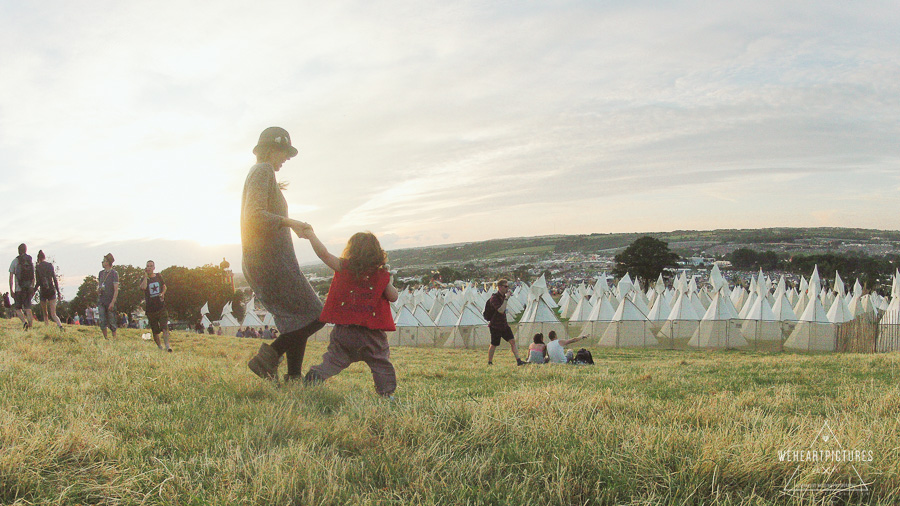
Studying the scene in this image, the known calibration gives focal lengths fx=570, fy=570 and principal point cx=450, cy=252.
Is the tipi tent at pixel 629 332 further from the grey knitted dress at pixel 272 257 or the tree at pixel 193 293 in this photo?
the tree at pixel 193 293

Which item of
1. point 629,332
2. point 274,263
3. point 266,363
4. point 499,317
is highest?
point 274,263

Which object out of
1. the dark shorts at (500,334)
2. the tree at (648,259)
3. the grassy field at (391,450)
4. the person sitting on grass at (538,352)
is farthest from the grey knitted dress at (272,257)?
the tree at (648,259)

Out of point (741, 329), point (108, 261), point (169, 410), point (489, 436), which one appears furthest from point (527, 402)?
point (741, 329)

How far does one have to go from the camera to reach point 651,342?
27.8 meters

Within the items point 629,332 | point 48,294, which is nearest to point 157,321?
point 48,294

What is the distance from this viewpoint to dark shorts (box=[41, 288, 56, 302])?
1190 cm

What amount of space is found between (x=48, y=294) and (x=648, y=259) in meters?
90.2

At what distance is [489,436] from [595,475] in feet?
2.05

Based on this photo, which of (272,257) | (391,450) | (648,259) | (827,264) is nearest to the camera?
(391,450)

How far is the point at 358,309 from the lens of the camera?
4230 mm

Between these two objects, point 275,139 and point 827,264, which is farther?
point 827,264

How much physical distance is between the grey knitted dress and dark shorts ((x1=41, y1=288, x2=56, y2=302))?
990cm

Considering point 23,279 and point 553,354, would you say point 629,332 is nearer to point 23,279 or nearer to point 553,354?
point 553,354

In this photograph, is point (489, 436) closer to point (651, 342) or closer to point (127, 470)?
point (127, 470)
